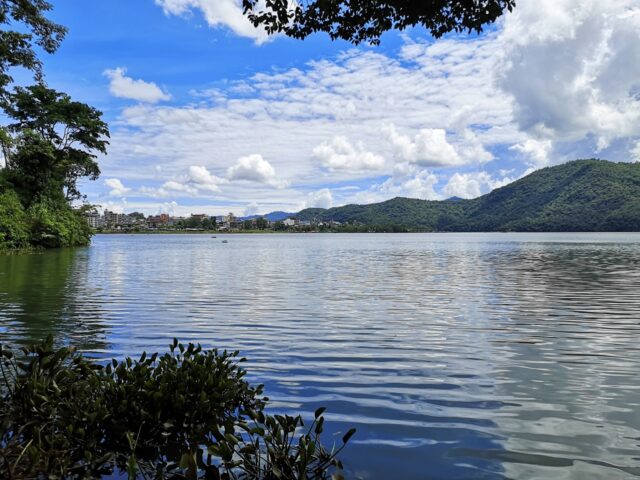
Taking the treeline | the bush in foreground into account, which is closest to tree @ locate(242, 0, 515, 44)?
the bush in foreground

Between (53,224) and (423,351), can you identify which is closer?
(423,351)

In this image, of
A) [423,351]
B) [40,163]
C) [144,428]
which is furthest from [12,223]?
[144,428]

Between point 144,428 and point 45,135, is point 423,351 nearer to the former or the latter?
point 144,428

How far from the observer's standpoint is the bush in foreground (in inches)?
207

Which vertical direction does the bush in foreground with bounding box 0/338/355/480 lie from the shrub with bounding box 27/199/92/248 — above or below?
below

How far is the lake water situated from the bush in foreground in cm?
143

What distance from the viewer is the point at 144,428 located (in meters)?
6.50

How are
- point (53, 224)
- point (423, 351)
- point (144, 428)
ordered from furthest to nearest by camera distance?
1. point (53, 224)
2. point (423, 351)
3. point (144, 428)

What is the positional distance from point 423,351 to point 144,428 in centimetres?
805

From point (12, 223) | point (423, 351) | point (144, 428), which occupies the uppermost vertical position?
point (12, 223)

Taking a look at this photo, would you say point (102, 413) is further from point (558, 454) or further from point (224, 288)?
point (224, 288)

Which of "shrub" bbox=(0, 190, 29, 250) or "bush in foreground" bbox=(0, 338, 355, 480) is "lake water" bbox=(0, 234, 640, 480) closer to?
"bush in foreground" bbox=(0, 338, 355, 480)

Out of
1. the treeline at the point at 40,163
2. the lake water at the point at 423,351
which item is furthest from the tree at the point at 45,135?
the lake water at the point at 423,351

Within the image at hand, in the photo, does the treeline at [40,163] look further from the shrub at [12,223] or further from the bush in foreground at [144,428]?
the bush in foreground at [144,428]
